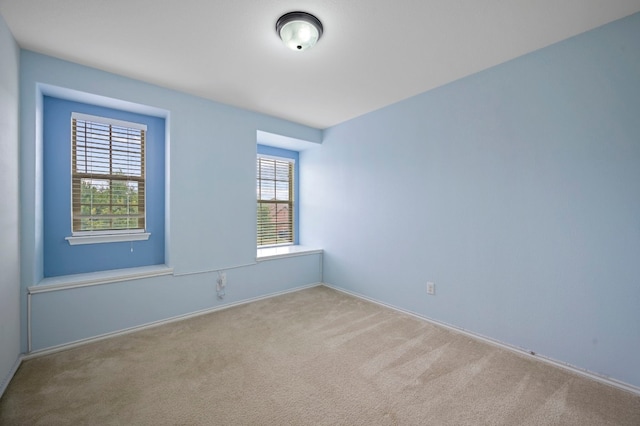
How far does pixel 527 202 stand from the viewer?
2348 millimetres

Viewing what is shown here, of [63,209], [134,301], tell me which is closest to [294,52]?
[63,209]

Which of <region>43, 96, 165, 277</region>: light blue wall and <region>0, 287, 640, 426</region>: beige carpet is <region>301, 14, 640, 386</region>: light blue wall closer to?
<region>0, 287, 640, 426</region>: beige carpet

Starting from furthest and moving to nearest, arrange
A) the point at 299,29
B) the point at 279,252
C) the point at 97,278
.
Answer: the point at 279,252
the point at 97,278
the point at 299,29

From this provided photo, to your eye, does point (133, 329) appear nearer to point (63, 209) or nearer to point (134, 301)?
point (134, 301)

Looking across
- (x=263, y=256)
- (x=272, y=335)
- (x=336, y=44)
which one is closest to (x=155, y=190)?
(x=263, y=256)

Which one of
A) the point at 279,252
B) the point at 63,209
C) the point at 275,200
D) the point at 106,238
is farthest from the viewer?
the point at 275,200

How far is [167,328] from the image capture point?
112 inches

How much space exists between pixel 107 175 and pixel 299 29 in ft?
8.49

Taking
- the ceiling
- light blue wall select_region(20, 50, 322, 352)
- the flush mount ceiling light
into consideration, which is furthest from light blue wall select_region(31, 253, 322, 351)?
the flush mount ceiling light

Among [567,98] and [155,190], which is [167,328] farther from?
[567,98]

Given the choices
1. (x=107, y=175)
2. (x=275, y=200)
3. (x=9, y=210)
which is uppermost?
(x=107, y=175)

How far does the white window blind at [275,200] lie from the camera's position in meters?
4.60

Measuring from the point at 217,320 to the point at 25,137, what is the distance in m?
2.39

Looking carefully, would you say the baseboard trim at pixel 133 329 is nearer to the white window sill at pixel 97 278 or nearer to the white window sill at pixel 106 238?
the white window sill at pixel 97 278
